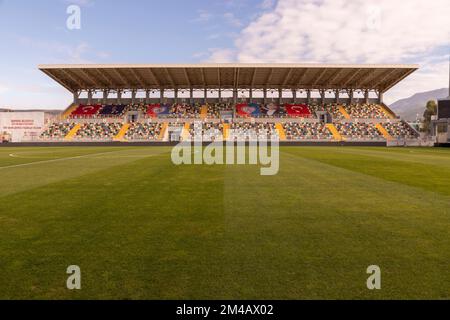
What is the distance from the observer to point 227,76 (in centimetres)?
5525

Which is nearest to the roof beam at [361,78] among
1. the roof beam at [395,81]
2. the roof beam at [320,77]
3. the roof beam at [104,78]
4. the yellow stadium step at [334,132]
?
the roof beam at [395,81]

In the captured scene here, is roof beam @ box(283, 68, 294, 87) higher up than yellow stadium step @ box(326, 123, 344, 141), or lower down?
higher up

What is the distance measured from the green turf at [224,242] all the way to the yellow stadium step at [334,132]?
4457 centimetres

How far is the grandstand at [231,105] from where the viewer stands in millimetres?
52094

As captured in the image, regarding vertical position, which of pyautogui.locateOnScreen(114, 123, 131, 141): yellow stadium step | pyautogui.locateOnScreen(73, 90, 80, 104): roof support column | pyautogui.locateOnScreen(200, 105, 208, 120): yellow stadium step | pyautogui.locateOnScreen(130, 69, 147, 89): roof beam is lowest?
pyautogui.locateOnScreen(114, 123, 131, 141): yellow stadium step

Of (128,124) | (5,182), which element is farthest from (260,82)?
(5,182)

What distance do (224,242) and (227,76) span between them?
53.0m

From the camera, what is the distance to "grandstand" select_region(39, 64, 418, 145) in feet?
171

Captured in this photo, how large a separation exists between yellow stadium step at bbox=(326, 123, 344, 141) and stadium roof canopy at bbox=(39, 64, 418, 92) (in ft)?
28.9

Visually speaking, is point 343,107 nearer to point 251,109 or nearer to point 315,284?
point 251,109

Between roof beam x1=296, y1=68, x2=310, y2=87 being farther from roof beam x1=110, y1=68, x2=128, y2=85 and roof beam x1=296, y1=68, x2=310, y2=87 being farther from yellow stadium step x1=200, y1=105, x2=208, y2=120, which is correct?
roof beam x1=110, y1=68, x2=128, y2=85

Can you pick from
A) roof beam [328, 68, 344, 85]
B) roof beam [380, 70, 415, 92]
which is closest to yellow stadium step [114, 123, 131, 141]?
roof beam [328, 68, 344, 85]

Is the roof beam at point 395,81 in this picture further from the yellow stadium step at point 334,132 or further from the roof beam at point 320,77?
the yellow stadium step at point 334,132

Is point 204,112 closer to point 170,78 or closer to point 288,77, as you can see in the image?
point 170,78
